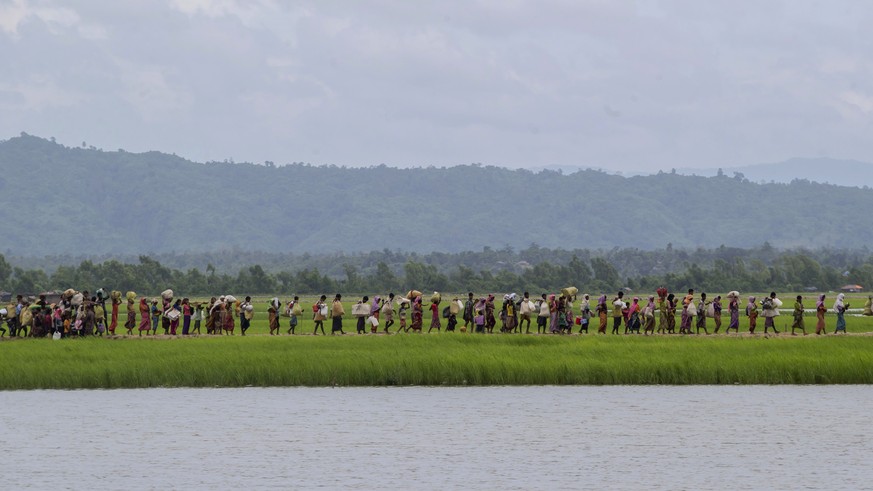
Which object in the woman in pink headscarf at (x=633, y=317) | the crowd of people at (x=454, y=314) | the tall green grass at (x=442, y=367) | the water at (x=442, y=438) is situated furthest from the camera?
the woman in pink headscarf at (x=633, y=317)

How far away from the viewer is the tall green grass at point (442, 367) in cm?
3894

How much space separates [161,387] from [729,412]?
15548 millimetres

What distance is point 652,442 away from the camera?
32.0 m

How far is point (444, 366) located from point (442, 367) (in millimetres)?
62

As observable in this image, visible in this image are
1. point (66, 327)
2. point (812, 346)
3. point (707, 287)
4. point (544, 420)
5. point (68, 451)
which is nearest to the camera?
point (68, 451)

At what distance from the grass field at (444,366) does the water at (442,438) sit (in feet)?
1.38

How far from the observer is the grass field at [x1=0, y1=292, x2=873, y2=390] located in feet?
128

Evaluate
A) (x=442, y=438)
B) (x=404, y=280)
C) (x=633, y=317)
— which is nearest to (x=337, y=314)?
(x=633, y=317)

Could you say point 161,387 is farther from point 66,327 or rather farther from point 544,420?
point 544,420

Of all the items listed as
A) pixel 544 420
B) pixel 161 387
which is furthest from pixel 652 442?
pixel 161 387

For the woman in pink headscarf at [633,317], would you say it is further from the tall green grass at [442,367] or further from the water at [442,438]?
the water at [442,438]

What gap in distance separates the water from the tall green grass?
398mm

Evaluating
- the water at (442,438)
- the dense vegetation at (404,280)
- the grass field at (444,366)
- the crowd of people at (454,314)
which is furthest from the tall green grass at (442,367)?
the dense vegetation at (404,280)

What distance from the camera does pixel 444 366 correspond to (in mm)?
39188
